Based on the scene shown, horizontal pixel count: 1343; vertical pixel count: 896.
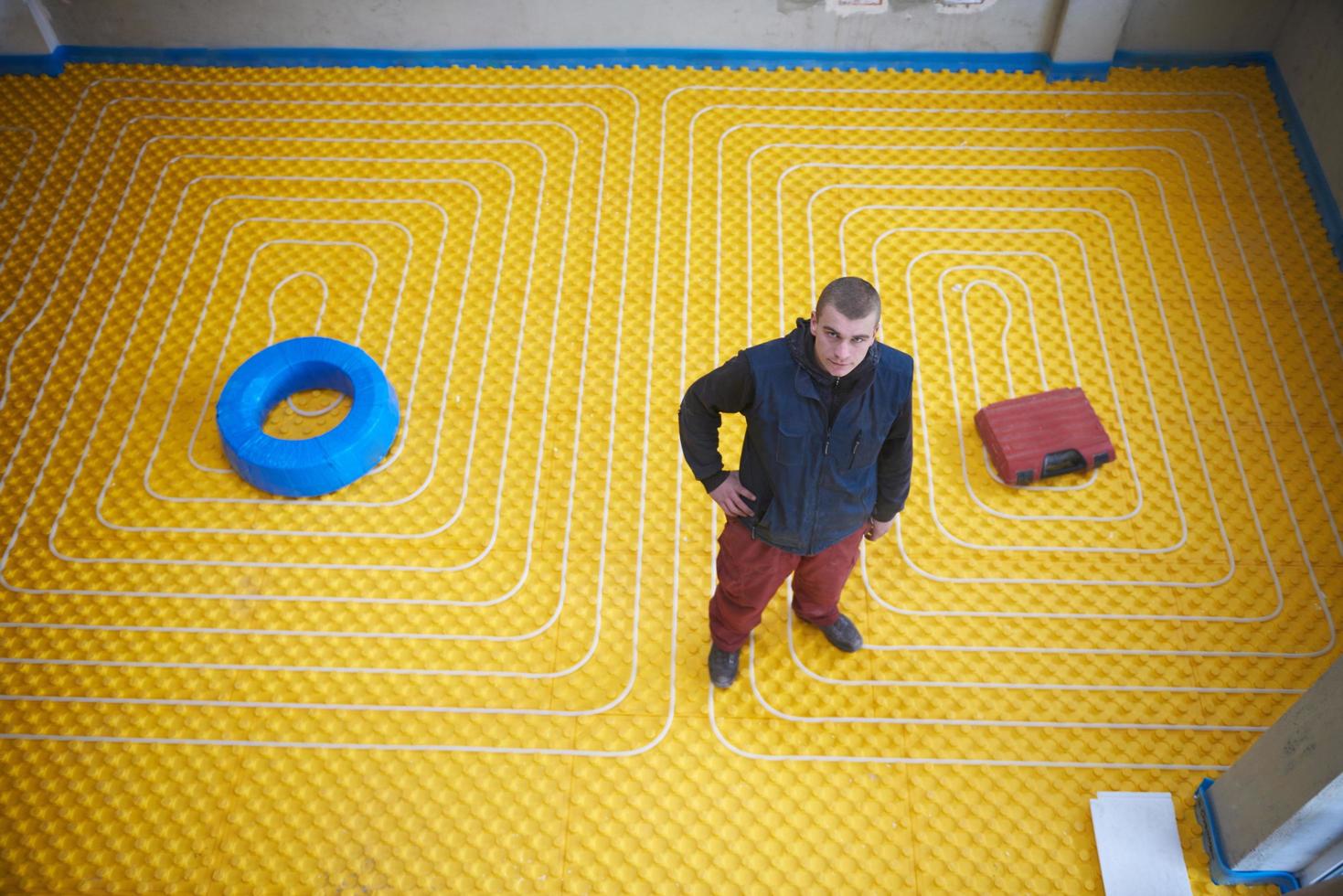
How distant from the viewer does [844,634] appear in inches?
135

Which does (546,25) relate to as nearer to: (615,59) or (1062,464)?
(615,59)

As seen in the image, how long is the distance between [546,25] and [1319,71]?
3702 mm

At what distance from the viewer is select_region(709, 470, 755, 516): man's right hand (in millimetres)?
2746

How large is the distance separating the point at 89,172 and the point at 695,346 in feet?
10.2

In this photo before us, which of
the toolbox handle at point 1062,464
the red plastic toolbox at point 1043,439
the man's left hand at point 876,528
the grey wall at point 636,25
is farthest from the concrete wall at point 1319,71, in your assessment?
the man's left hand at point 876,528

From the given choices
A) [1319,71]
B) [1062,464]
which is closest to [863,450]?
[1062,464]

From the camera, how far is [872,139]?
4875mm

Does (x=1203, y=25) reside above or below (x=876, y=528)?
above

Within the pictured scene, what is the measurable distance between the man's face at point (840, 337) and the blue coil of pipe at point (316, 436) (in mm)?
2081

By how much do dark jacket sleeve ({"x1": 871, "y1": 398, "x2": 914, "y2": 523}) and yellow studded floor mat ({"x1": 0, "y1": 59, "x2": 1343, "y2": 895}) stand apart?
837mm

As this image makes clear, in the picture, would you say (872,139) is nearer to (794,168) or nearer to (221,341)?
(794,168)

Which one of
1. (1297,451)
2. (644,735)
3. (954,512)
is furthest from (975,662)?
(1297,451)

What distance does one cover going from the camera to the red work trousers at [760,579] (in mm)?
2904

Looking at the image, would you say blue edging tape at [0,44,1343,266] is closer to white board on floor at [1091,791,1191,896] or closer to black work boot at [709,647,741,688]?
black work boot at [709,647,741,688]
